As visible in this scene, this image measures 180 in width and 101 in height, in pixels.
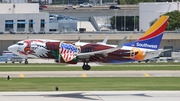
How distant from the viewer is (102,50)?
6856cm

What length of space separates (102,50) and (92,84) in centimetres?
1899

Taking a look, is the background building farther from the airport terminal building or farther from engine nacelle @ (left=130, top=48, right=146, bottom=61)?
engine nacelle @ (left=130, top=48, right=146, bottom=61)

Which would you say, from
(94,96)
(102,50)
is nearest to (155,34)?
(102,50)

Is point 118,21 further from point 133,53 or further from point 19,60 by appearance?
point 133,53

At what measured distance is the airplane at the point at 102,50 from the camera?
65375mm

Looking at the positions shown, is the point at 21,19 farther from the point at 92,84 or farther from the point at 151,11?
the point at 92,84

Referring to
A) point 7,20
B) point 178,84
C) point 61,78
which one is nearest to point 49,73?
point 61,78

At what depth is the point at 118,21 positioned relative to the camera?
594ft

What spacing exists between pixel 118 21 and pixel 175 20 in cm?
4235

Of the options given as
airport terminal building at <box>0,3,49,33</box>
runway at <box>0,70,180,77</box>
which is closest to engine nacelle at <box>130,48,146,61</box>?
runway at <box>0,70,180,77</box>

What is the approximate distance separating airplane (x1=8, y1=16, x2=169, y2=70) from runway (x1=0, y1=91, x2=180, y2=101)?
21.3 metres

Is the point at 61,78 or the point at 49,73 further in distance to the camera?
the point at 49,73

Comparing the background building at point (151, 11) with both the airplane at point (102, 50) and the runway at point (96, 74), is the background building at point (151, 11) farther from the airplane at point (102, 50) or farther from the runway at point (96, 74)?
the runway at point (96, 74)

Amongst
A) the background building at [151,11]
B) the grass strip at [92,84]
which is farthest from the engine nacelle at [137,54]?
the background building at [151,11]
